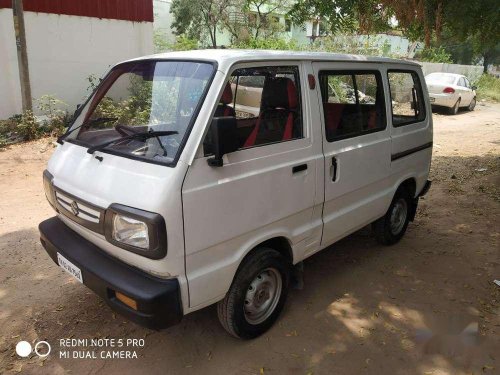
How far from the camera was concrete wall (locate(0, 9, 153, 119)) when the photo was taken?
9.09 metres

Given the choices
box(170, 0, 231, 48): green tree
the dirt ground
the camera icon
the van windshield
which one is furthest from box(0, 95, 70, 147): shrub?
box(170, 0, 231, 48): green tree

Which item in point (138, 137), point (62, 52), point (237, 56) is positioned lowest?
point (138, 137)

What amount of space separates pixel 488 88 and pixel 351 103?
24.4m

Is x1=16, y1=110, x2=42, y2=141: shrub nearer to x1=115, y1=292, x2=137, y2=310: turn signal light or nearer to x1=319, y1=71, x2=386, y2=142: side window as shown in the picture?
x1=319, y1=71, x2=386, y2=142: side window

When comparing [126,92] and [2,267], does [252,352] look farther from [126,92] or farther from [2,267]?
[2,267]

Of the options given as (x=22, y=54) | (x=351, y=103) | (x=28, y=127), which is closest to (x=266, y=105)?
(x=351, y=103)

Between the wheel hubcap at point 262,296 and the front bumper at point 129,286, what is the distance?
722 millimetres

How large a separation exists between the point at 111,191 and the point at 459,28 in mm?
4578

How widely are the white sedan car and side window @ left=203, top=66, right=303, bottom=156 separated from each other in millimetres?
14074

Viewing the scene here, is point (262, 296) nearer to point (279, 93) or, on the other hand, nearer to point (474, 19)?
point (279, 93)

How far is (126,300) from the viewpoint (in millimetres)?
2340

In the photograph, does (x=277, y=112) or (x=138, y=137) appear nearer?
(x=138, y=137)

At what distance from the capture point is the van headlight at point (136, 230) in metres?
2.18

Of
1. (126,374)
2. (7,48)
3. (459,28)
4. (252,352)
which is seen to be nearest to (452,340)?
(252,352)
